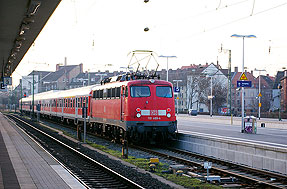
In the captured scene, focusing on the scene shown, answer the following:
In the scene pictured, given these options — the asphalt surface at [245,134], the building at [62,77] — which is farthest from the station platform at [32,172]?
the building at [62,77]

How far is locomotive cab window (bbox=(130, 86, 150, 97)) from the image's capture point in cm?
2214

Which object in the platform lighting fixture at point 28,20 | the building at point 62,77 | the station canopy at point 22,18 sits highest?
the building at point 62,77

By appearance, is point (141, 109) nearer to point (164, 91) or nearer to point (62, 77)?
point (164, 91)

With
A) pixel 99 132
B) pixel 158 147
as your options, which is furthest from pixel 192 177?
pixel 99 132

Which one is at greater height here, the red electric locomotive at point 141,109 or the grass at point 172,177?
the red electric locomotive at point 141,109

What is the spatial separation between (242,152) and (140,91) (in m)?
6.99

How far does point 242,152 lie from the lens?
1694 centimetres

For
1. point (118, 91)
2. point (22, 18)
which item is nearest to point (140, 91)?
point (118, 91)

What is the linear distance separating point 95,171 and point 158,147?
30.4 feet

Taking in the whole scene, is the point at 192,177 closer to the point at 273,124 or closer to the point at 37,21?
the point at 37,21

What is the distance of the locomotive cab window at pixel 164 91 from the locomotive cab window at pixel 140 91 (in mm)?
521

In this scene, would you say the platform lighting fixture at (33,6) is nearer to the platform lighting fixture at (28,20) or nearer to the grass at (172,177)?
the platform lighting fixture at (28,20)

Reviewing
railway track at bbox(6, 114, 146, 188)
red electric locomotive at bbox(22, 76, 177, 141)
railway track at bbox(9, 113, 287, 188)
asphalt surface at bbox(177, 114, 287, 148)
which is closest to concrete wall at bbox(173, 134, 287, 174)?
railway track at bbox(9, 113, 287, 188)

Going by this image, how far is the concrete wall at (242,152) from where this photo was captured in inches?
582
